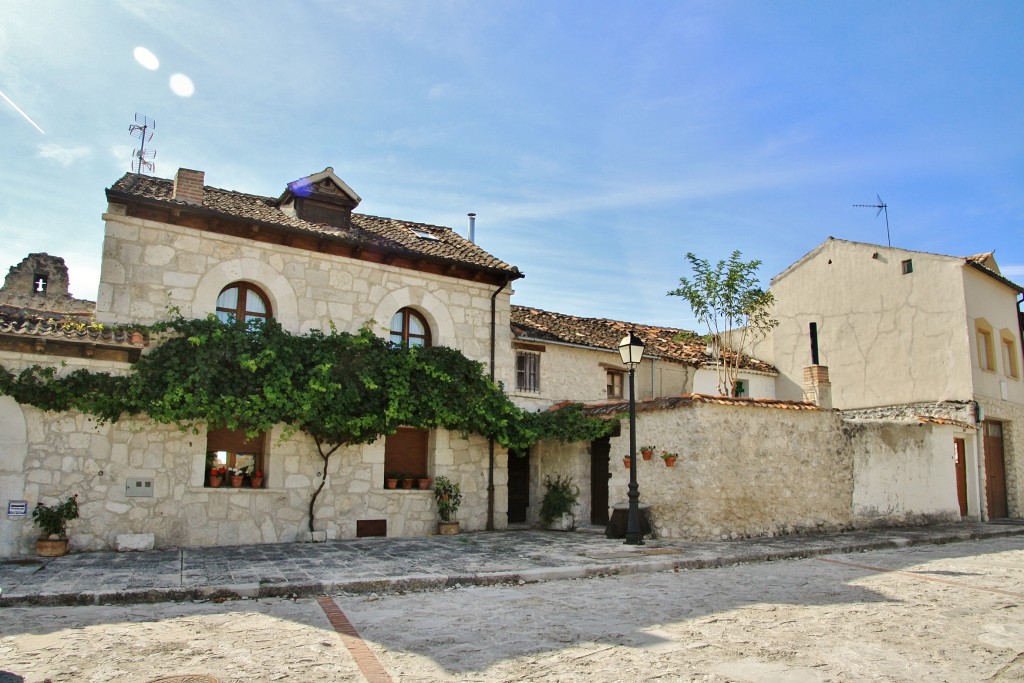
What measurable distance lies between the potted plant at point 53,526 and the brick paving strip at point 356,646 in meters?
5.45

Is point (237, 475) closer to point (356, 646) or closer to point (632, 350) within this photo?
point (632, 350)

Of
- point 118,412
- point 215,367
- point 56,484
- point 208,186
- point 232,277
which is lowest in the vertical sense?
point 56,484

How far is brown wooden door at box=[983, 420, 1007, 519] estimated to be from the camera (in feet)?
62.2

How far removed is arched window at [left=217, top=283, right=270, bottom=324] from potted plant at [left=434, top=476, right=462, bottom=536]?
4729 millimetres

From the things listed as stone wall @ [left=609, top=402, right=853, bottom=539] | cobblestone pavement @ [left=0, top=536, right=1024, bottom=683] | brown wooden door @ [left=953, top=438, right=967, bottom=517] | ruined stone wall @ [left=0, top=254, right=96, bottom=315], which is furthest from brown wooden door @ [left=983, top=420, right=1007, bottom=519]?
ruined stone wall @ [left=0, top=254, right=96, bottom=315]

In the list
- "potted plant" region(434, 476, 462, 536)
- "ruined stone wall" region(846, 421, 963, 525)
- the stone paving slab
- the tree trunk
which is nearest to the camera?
the stone paving slab

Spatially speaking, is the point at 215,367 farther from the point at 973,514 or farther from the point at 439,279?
the point at 973,514

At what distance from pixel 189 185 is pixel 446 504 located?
772cm

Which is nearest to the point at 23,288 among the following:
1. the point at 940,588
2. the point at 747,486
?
the point at 747,486

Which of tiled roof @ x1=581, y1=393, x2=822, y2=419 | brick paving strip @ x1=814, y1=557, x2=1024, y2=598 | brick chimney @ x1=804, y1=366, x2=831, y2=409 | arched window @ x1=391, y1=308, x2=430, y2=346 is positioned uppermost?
arched window @ x1=391, y1=308, x2=430, y2=346

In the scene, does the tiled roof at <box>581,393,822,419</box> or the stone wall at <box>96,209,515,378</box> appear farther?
the tiled roof at <box>581,393,822,419</box>

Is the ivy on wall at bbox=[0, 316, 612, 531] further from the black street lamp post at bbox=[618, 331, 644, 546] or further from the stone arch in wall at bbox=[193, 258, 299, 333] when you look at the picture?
the black street lamp post at bbox=[618, 331, 644, 546]

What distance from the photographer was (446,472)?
1460 centimetres

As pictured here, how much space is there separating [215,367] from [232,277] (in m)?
1.93
